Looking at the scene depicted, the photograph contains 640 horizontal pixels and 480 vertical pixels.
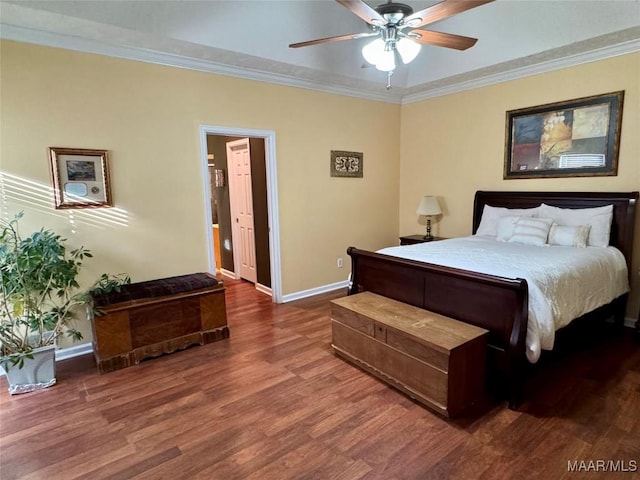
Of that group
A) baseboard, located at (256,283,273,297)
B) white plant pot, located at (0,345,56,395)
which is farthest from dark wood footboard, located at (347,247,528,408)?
white plant pot, located at (0,345,56,395)

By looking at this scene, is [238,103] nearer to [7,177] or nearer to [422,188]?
[7,177]

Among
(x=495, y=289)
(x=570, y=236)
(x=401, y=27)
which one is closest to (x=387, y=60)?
(x=401, y=27)

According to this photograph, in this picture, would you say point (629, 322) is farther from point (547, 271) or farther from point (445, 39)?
point (445, 39)

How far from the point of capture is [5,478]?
1831 mm

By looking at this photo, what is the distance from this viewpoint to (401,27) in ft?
7.55

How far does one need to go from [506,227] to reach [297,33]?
2.84 metres

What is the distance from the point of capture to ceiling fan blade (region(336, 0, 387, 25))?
1.97 m

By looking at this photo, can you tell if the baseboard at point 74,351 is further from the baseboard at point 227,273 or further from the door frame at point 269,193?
the baseboard at point 227,273

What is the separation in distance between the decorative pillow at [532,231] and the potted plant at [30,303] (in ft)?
12.6

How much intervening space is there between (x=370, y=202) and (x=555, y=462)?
12.1ft

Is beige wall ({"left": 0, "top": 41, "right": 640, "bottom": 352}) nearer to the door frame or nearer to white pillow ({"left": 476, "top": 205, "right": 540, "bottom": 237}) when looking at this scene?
the door frame

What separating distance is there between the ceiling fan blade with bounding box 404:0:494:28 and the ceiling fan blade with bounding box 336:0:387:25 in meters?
0.17

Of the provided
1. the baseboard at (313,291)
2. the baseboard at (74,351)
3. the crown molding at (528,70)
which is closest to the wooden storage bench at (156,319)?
the baseboard at (74,351)

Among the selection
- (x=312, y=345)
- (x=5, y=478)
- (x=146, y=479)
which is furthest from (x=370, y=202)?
(x=5, y=478)
